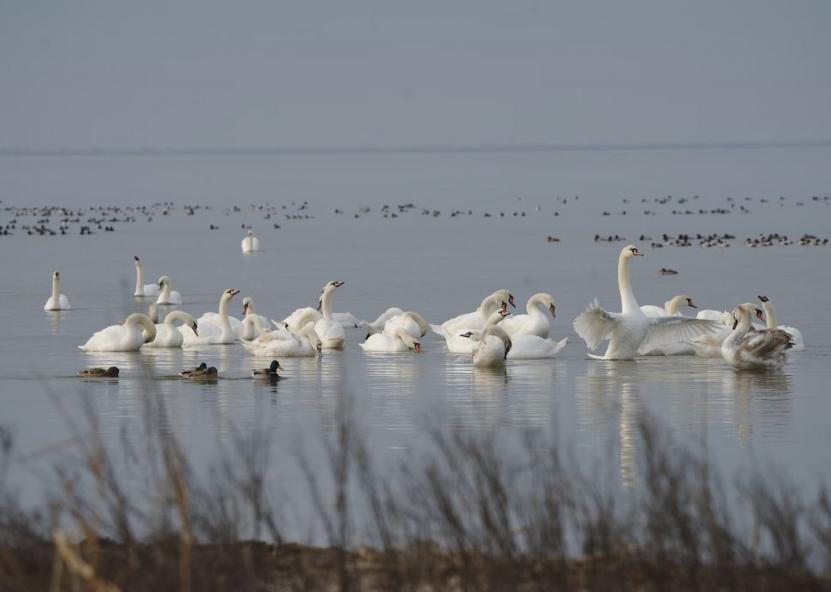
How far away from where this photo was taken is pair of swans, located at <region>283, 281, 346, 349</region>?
21.3 m

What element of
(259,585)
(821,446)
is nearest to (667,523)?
(259,585)

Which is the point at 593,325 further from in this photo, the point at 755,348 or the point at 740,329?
the point at 755,348

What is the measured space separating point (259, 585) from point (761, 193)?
70203 millimetres

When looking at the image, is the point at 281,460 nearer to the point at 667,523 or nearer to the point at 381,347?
the point at 667,523

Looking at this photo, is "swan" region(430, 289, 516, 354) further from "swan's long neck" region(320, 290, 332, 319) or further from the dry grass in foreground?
the dry grass in foreground

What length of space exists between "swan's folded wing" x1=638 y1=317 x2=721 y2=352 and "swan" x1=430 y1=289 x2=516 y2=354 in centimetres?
205

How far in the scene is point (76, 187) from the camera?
100875 millimetres

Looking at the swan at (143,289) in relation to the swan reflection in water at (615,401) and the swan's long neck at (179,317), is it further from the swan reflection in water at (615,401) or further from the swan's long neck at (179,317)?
the swan reflection in water at (615,401)

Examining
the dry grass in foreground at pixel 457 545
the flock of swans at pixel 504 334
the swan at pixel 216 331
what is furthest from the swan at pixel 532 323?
the dry grass in foreground at pixel 457 545

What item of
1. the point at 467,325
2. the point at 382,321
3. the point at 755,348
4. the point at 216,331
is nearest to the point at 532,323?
the point at 467,325

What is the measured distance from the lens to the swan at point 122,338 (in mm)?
20594

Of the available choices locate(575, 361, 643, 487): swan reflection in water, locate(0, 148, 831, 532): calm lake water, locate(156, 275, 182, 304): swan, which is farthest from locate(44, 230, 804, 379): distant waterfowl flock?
locate(156, 275, 182, 304): swan

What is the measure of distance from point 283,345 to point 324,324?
179cm

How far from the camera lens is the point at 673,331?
19.9 meters
